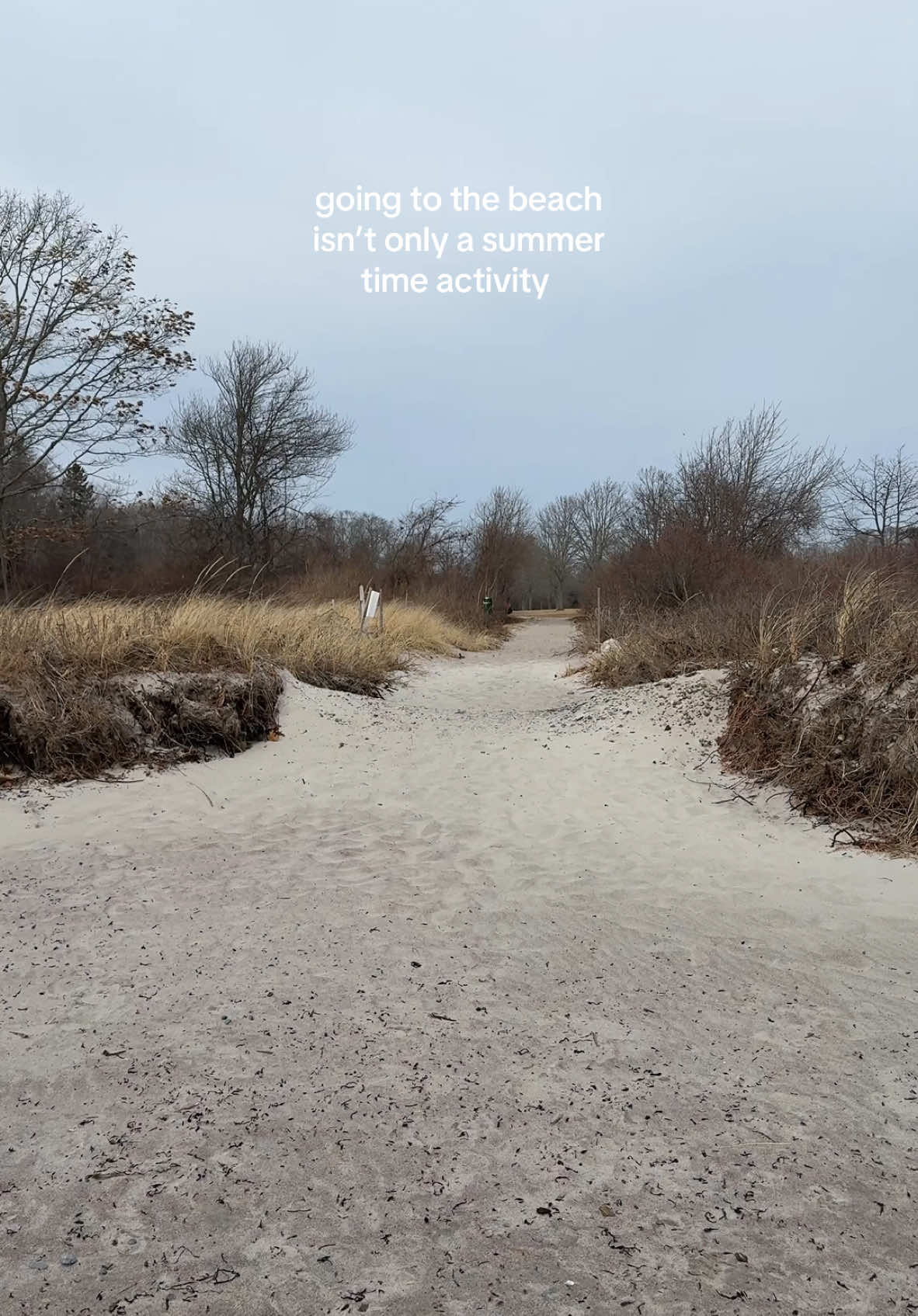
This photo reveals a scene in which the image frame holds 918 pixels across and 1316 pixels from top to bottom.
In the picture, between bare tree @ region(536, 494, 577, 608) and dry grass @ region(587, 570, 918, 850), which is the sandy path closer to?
dry grass @ region(587, 570, 918, 850)

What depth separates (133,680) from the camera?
6941 millimetres

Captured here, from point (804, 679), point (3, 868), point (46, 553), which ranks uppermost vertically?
point (46, 553)

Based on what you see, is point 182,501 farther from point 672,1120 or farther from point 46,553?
point 672,1120

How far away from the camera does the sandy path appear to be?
180cm

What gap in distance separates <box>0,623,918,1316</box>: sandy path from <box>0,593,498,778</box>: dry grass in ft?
2.87

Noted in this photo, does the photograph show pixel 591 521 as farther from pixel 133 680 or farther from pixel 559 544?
pixel 133 680

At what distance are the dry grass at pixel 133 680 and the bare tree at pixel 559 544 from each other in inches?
1872

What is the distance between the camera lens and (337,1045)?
273 cm

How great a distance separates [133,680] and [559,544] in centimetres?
5247

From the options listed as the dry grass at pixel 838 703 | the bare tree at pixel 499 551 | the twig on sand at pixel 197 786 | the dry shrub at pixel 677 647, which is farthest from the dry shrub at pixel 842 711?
the bare tree at pixel 499 551

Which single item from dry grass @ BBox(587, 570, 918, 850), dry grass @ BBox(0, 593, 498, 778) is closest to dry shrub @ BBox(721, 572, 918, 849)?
dry grass @ BBox(587, 570, 918, 850)

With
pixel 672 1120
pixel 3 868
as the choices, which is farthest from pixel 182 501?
pixel 672 1120

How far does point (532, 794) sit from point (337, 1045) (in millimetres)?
3517

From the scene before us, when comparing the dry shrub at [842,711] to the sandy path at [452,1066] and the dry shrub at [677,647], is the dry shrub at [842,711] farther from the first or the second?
the dry shrub at [677,647]
